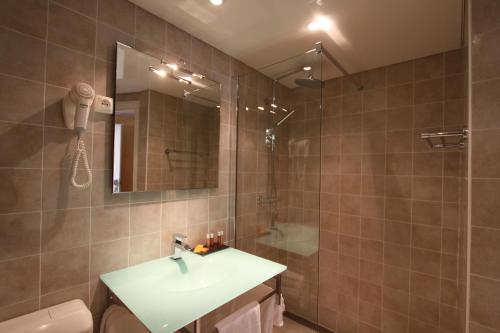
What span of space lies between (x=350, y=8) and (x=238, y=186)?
1458mm

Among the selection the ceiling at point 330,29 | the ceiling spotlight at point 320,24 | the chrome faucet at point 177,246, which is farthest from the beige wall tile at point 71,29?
the ceiling spotlight at point 320,24

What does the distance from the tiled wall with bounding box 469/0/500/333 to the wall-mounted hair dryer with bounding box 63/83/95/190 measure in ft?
5.43

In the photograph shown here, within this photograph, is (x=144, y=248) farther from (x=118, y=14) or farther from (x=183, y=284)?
(x=118, y=14)

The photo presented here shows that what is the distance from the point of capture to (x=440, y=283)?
1.71m

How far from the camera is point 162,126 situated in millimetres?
1438

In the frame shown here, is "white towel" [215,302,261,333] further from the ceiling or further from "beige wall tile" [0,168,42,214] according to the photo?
the ceiling

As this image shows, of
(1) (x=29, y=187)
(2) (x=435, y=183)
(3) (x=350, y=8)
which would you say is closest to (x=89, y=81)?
(1) (x=29, y=187)

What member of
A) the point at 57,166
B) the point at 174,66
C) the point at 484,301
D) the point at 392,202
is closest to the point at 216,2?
the point at 174,66

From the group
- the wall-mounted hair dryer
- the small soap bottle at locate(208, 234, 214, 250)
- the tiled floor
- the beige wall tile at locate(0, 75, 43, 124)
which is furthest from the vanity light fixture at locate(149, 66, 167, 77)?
the tiled floor

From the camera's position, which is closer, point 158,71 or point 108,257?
point 108,257

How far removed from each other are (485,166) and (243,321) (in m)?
1.25

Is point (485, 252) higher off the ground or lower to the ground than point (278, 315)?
higher

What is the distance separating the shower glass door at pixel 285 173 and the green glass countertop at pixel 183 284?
1.32ft

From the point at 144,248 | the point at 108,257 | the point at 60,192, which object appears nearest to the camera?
the point at 60,192
